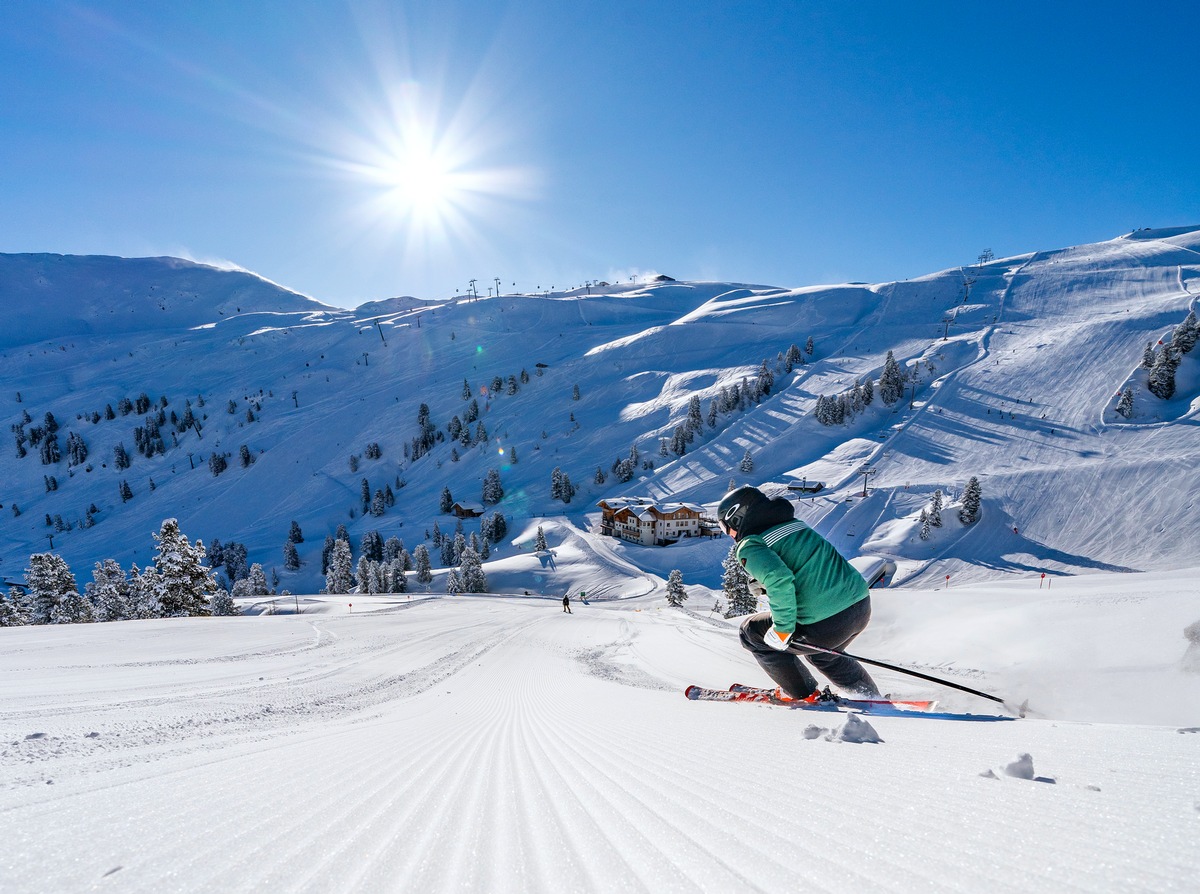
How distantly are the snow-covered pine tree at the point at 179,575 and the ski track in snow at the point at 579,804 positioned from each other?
25647 mm

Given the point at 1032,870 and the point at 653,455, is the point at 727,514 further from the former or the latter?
the point at 653,455

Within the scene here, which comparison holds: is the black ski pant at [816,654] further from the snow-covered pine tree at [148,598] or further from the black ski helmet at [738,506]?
the snow-covered pine tree at [148,598]

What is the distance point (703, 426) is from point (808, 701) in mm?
88459

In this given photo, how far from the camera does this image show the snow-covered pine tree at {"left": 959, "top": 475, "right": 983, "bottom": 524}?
44.8m

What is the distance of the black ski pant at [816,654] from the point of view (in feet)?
14.8

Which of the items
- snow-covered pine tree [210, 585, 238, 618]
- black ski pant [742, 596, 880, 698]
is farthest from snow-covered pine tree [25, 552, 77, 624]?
black ski pant [742, 596, 880, 698]

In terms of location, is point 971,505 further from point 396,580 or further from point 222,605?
point 222,605

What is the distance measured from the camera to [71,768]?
2303 mm

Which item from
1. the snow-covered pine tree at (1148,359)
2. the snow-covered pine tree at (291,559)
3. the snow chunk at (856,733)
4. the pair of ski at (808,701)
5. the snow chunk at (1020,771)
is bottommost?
the snow-covered pine tree at (291,559)

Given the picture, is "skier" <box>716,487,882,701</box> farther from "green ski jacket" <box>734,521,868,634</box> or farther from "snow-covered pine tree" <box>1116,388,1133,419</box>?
"snow-covered pine tree" <box>1116,388,1133,419</box>

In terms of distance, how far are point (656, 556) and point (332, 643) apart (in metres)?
49.6

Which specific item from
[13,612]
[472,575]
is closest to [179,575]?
[13,612]

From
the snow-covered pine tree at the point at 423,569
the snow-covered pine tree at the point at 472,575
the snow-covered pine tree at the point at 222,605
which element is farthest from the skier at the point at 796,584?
the snow-covered pine tree at the point at 423,569

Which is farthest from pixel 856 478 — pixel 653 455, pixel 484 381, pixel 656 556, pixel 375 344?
pixel 375 344
